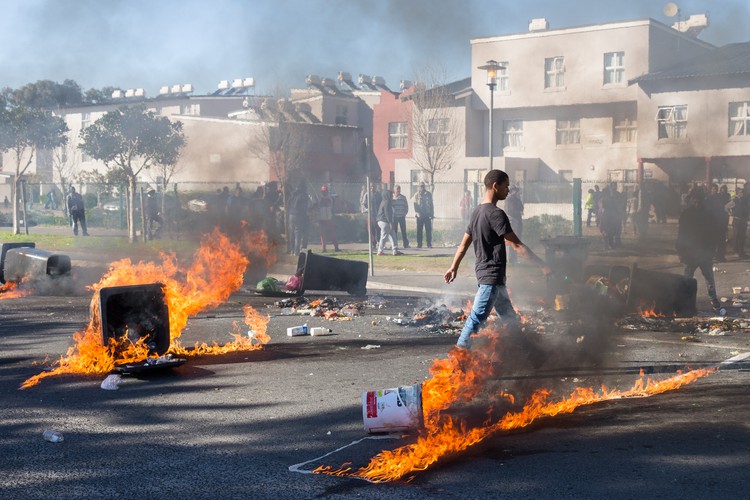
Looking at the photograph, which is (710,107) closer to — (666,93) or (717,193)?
(717,193)

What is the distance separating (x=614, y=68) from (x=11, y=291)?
26569mm

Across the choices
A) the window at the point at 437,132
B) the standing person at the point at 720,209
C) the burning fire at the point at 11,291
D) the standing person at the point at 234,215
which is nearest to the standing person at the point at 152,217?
the standing person at the point at 234,215

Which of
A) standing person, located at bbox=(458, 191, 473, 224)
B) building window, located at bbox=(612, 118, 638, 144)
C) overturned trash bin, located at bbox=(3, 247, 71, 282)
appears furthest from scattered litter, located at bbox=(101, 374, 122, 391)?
building window, located at bbox=(612, 118, 638, 144)

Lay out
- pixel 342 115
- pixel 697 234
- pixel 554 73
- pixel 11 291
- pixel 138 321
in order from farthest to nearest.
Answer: pixel 342 115 < pixel 554 73 < pixel 11 291 < pixel 697 234 < pixel 138 321

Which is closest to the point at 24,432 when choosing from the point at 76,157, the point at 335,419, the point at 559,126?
the point at 335,419

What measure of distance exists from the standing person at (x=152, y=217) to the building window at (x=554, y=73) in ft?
68.7

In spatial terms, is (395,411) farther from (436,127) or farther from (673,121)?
(436,127)

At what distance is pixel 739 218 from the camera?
66.3 ft

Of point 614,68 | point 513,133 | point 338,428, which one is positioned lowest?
point 338,428

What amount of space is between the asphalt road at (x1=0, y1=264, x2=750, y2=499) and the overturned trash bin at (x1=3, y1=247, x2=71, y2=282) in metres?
5.23

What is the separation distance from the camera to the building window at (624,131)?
117ft

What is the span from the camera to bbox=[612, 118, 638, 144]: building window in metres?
35.5

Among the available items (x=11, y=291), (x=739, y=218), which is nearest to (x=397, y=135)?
(x=739, y=218)

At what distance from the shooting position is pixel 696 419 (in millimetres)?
6250
